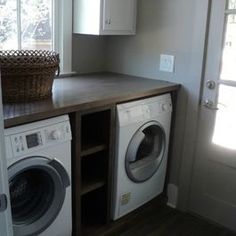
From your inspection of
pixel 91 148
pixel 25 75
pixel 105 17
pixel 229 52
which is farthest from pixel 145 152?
pixel 25 75

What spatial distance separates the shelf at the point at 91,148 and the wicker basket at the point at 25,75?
0.40 meters

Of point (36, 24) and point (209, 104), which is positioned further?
point (36, 24)

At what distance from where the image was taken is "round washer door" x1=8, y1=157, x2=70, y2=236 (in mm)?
1783

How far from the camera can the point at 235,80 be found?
2.33 metres

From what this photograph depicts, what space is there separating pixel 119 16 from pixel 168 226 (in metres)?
1.65

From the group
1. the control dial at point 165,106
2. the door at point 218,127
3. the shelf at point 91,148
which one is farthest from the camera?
the control dial at point 165,106

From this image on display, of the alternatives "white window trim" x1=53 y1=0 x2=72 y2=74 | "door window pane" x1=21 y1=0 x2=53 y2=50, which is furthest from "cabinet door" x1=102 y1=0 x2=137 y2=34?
"door window pane" x1=21 y1=0 x2=53 y2=50

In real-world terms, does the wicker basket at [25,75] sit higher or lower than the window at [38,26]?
lower

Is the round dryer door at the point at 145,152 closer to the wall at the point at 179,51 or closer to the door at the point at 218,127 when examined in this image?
the wall at the point at 179,51

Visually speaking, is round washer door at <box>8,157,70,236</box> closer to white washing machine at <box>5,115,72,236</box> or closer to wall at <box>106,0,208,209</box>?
white washing machine at <box>5,115,72,236</box>

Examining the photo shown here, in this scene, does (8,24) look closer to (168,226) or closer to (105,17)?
(105,17)

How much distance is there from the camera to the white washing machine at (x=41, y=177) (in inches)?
65.5

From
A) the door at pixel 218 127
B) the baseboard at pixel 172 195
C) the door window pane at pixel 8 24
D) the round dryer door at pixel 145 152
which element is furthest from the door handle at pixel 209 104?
the door window pane at pixel 8 24

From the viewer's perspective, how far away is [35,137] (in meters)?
1.72
